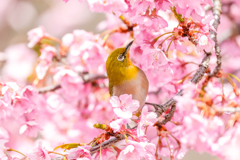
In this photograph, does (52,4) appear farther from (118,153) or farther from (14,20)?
(118,153)

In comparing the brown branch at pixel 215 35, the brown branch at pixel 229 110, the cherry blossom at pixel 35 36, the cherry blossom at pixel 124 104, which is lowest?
the brown branch at pixel 229 110

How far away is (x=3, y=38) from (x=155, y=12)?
4.11 meters

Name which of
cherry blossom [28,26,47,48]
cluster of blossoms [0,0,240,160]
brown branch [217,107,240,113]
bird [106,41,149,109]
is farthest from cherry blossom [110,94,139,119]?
cherry blossom [28,26,47,48]

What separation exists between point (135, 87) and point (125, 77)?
0.10m

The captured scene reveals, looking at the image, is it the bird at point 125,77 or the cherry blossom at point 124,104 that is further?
the bird at point 125,77

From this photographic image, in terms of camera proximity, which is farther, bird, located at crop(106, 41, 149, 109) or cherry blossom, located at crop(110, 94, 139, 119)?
bird, located at crop(106, 41, 149, 109)

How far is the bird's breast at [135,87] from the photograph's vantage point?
192 cm

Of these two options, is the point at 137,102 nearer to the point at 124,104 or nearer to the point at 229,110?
the point at 124,104

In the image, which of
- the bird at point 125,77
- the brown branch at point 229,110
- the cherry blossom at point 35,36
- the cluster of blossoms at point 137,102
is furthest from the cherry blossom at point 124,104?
the cherry blossom at point 35,36

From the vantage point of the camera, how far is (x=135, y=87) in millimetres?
1919

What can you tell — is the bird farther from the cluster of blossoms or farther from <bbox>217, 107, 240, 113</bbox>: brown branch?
<bbox>217, 107, 240, 113</bbox>: brown branch

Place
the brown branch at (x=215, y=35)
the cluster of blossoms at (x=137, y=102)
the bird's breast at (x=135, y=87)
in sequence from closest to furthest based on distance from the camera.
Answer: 1. the cluster of blossoms at (x=137, y=102)
2. the brown branch at (x=215, y=35)
3. the bird's breast at (x=135, y=87)

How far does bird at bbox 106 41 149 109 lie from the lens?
1929 mm

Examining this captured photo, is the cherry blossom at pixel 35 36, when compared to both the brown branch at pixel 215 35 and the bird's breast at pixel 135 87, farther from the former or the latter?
the brown branch at pixel 215 35
